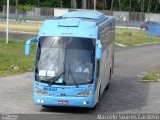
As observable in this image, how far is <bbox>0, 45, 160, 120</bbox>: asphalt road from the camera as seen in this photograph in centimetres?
1725

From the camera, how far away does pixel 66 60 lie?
16953 millimetres

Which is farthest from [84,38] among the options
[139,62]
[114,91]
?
[139,62]

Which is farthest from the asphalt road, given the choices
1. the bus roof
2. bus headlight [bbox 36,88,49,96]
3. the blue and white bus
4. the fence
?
the fence

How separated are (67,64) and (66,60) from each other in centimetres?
14

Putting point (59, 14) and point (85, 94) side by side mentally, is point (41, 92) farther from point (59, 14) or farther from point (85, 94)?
point (59, 14)

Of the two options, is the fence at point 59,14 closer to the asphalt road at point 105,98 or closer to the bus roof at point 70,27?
the asphalt road at point 105,98

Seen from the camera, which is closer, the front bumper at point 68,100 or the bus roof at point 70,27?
the front bumper at point 68,100

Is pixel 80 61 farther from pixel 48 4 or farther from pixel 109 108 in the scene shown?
pixel 48 4

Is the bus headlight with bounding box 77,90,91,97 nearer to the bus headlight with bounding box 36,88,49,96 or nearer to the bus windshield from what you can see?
the bus windshield

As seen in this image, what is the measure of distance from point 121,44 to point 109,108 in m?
31.8

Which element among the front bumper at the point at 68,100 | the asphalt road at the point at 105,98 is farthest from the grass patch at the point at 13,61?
the front bumper at the point at 68,100

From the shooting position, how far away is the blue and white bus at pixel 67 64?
16.8 m

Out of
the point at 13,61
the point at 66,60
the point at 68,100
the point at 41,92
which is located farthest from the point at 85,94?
the point at 13,61

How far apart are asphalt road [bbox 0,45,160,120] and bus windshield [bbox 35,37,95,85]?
3.94 ft
